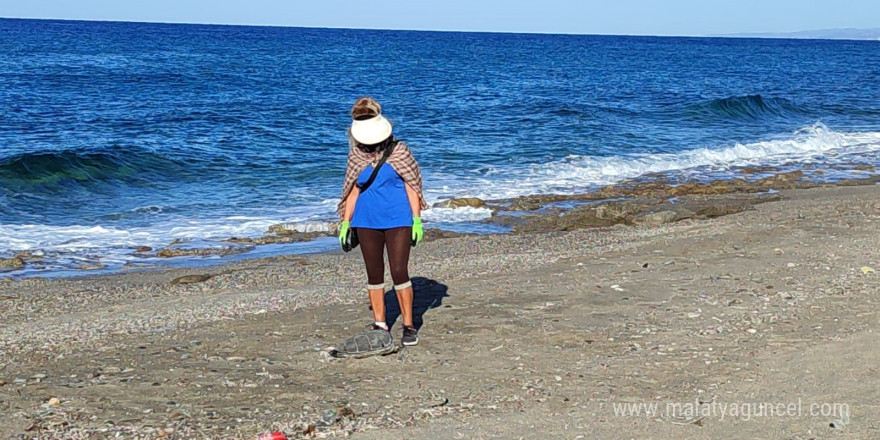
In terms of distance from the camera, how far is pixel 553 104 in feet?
111

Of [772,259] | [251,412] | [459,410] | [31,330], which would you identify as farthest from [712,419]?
[31,330]

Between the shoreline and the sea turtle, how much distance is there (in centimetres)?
558

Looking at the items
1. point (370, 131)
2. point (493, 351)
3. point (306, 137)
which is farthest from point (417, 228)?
point (306, 137)

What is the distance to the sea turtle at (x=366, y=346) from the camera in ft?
19.9

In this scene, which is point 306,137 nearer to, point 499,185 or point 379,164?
point 499,185

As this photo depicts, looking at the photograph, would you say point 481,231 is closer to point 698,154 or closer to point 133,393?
point 133,393

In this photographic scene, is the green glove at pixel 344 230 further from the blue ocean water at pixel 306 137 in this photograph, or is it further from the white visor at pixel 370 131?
the blue ocean water at pixel 306 137

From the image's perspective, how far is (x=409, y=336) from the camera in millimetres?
6391

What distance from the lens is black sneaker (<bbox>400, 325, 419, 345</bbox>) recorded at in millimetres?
6375

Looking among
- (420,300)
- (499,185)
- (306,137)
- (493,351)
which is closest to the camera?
(493,351)

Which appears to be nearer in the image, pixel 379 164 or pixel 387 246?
pixel 379 164

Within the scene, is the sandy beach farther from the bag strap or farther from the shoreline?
the shoreline

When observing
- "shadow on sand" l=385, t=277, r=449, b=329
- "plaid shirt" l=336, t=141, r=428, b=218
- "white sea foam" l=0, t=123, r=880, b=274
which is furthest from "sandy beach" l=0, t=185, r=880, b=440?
"white sea foam" l=0, t=123, r=880, b=274

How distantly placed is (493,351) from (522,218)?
26.7 ft
